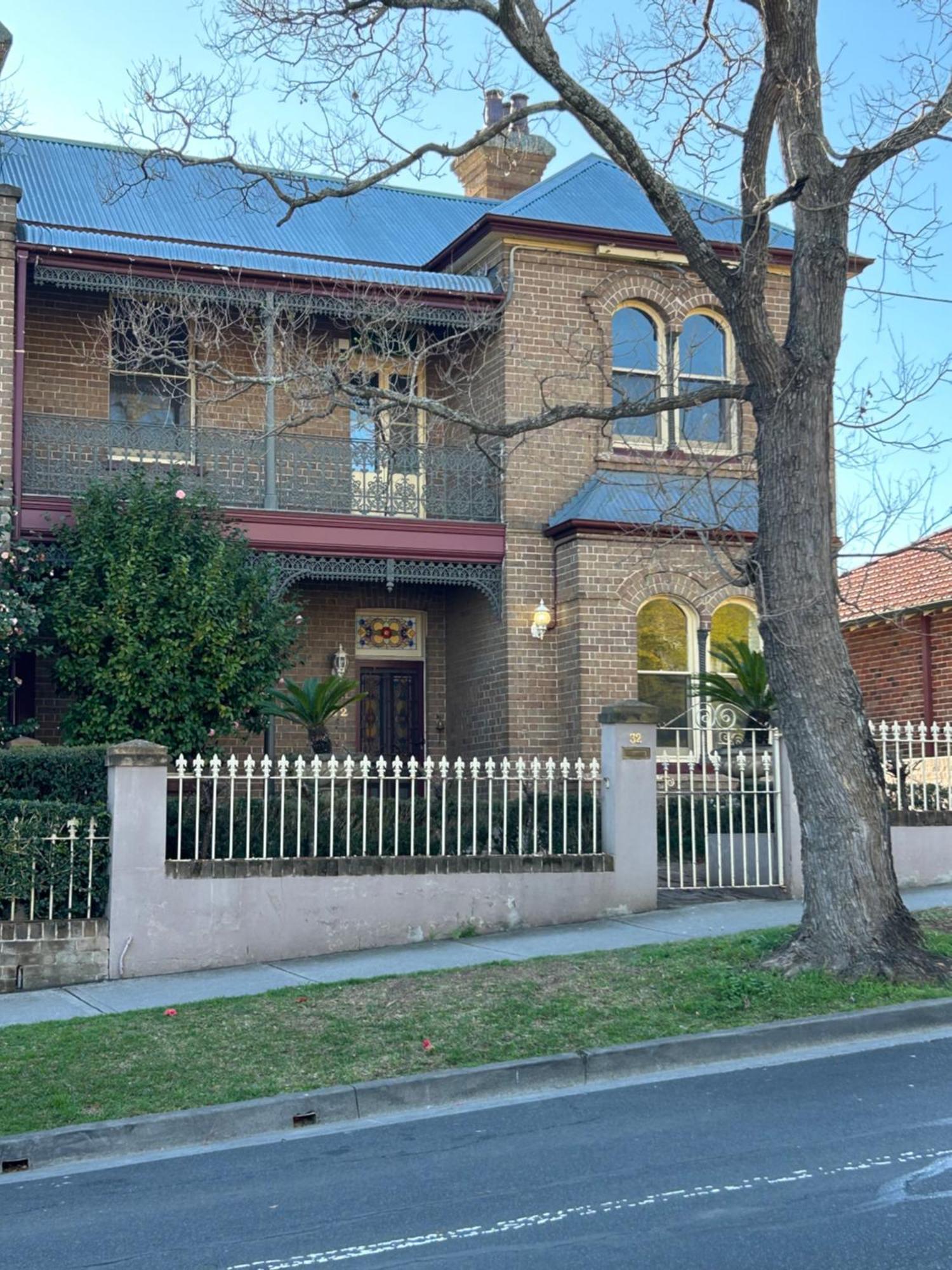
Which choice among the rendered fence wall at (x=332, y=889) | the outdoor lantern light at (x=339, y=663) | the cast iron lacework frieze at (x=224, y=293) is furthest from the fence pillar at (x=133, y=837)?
the outdoor lantern light at (x=339, y=663)

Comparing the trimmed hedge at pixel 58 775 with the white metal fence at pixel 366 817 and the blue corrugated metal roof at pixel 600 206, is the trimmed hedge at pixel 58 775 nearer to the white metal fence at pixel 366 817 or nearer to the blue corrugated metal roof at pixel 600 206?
the white metal fence at pixel 366 817

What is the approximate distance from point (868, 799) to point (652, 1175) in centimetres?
412

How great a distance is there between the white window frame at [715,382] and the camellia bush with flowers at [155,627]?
5.91 meters

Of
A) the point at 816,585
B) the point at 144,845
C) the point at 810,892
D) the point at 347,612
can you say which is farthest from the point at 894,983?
the point at 347,612

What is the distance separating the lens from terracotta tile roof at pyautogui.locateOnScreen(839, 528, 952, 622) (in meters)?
19.1

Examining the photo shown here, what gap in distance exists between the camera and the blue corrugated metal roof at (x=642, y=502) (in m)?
16.4

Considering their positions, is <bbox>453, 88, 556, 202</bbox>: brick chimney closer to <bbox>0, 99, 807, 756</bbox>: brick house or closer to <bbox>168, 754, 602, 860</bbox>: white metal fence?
<bbox>0, 99, 807, 756</bbox>: brick house

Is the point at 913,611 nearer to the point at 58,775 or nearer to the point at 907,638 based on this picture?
the point at 907,638

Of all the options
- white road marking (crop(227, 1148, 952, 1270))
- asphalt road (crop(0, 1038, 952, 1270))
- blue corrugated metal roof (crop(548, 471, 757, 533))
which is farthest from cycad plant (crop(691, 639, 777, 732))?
white road marking (crop(227, 1148, 952, 1270))

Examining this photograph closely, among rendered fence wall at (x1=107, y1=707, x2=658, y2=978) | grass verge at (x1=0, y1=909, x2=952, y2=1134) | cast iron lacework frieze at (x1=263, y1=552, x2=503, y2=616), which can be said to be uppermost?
cast iron lacework frieze at (x1=263, y1=552, x2=503, y2=616)

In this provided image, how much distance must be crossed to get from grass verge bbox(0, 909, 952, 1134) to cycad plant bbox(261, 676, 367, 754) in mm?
5193

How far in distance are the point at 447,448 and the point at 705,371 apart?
348 centimetres

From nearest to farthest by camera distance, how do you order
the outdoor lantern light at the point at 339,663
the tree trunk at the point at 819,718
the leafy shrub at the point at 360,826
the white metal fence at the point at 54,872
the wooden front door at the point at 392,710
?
the tree trunk at the point at 819,718 → the white metal fence at the point at 54,872 → the leafy shrub at the point at 360,826 → the outdoor lantern light at the point at 339,663 → the wooden front door at the point at 392,710

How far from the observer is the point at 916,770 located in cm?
1388
